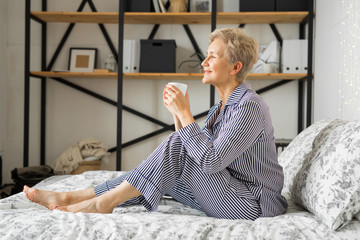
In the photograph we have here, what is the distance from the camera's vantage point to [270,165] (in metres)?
1.68

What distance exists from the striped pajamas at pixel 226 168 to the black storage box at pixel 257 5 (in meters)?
2.27

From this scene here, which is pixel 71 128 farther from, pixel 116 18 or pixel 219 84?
pixel 219 84

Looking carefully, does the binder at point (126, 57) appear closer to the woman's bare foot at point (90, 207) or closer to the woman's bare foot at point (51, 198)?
the woman's bare foot at point (51, 198)

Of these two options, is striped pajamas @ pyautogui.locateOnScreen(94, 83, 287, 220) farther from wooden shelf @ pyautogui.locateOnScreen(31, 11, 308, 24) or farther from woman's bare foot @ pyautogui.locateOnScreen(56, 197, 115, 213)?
wooden shelf @ pyautogui.locateOnScreen(31, 11, 308, 24)

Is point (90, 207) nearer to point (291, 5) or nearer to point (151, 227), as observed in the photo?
point (151, 227)

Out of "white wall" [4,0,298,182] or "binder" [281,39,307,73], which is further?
"white wall" [4,0,298,182]

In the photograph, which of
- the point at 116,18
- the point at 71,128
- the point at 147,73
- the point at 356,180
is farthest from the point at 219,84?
the point at 71,128

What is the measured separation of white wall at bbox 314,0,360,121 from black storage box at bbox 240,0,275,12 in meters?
0.40

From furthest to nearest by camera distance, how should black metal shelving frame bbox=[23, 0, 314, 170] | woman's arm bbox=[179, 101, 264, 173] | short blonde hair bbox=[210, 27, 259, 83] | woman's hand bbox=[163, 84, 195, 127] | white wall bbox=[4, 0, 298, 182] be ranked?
1. white wall bbox=[4, 0, 298, 182]
2. black metal shelving frame bbox=[23, 0, 314, 170]
3. short blonde hair bbox=[210, 27, 259, 83]
4. woman's hand bbox=[163, 84, 195, 127]
5. woman's arm bbox=[179, 101, 264, 173]

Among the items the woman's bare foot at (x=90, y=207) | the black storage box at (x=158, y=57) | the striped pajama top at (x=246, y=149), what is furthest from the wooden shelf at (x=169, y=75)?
Answer: the woman's bare foot at (x=90, y=207)

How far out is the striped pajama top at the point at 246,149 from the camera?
1526 mm

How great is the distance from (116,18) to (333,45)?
1967mm

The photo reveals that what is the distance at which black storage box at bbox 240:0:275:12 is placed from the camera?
3.73m

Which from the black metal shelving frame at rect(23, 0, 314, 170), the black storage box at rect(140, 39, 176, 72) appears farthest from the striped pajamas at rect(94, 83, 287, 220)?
Answer: the black storage box at rect(140, 39, 176, 72)
